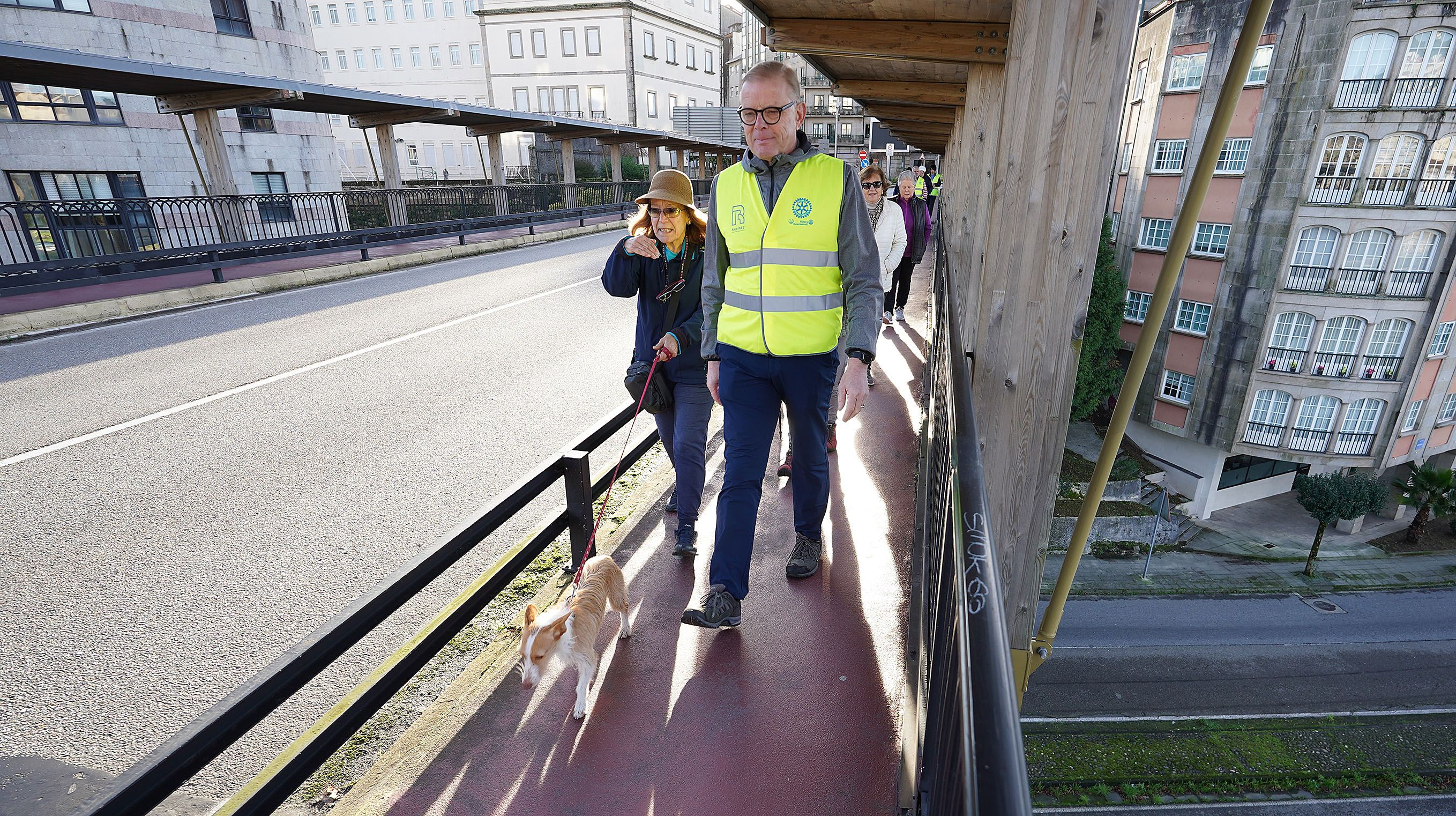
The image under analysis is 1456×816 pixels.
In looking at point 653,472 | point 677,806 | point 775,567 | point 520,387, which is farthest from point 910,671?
point 520,387

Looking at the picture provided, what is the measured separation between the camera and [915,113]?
34.8 feet

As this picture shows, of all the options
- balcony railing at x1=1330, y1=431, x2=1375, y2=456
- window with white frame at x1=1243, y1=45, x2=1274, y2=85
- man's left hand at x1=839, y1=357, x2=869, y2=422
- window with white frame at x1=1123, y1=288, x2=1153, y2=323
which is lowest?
balcony railing at x1=1330, y1=431, x2=1375, y2=456

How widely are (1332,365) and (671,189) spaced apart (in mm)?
30046

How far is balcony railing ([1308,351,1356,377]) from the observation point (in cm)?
2441

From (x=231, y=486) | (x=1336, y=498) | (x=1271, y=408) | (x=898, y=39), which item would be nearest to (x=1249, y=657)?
(x=1336, y=498)

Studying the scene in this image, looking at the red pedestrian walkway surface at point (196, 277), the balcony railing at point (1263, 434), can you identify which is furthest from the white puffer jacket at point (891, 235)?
the balcony railing at point (1263, 434)

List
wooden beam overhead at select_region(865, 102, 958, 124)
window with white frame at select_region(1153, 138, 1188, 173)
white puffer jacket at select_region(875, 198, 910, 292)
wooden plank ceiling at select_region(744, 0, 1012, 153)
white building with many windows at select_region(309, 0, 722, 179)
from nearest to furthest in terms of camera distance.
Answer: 1. wooden plank ceiling at select_region(744, 0, 1012, 153)
2. white puffer jacket at select_region(875, 198, 910, 292)
3. wooden beam overhead at select_region(865, 102, 958, 124)
4. window with white frame at select_region(1153, 138, 1188, 173)
5. white building with many windows at select_region(309, 0, 722, 179)

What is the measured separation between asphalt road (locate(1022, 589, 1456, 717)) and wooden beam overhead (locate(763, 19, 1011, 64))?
20.9 metres

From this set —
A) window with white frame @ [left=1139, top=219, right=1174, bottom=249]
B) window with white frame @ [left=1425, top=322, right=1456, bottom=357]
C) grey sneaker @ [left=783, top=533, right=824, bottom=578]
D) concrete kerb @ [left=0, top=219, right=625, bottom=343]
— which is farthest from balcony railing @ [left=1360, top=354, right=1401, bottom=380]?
grey sneaker @ [left=783, top=533, right=824, bottom=578]

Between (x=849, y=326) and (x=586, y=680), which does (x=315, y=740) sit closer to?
(x=586, y=680)

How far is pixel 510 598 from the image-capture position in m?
4.10

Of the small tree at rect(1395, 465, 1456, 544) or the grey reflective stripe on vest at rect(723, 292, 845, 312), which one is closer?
the grey reflective stripe on vest at rect(723, 292, 845, 312)

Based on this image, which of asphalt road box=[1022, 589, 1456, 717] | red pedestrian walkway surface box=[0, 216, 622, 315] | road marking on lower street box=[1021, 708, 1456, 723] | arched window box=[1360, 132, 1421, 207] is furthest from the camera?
arched window box=[1360, 132, 1421, 207]

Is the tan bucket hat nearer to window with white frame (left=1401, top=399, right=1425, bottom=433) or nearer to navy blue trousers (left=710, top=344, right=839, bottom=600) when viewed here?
navy blue trousers (left=710, top=344, right=839, bottom=600)
